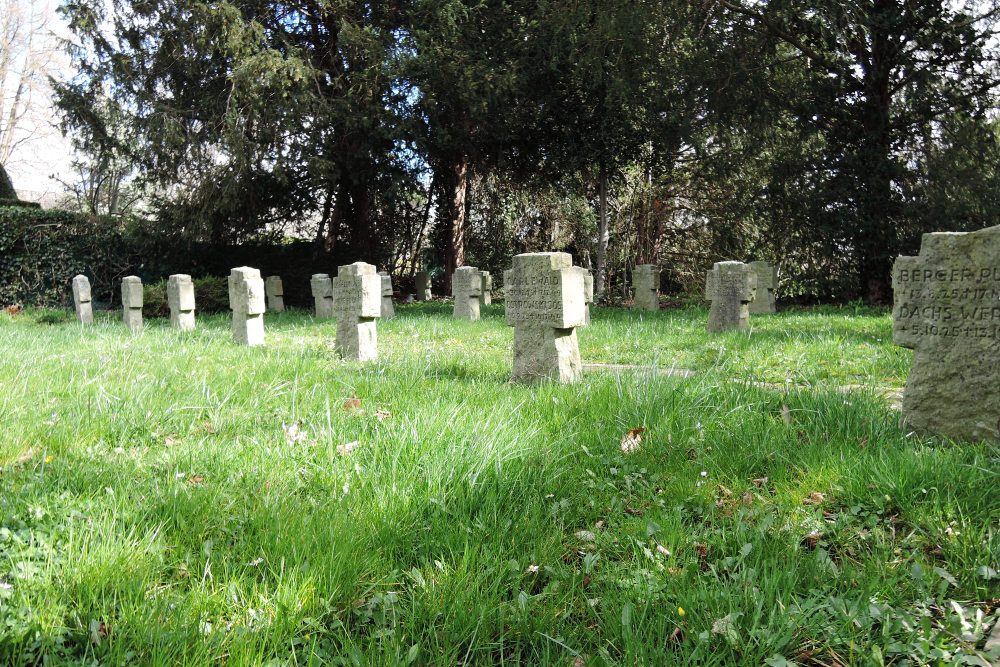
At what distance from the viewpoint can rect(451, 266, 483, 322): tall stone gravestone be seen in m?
13.9

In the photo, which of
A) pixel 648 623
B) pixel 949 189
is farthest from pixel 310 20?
pixel 648 623

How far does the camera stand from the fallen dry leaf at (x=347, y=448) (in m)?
3.14

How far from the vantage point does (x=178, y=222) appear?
16.5 metres

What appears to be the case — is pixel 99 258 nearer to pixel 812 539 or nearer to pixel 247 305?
pixel 247 305

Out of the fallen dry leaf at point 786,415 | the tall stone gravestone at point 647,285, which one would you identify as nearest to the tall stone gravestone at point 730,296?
the fallen dry leaf at point 786,415

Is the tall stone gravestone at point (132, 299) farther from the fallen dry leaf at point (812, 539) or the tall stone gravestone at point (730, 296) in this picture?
the fallen dry leaf at point (812, 539)

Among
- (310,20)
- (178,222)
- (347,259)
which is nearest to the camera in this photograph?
(178,222)

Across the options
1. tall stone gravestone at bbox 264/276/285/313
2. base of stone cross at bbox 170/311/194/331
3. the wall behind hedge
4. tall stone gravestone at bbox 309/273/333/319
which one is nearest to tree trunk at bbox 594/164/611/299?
tall stone gravestone at bbox 309/273/333/319

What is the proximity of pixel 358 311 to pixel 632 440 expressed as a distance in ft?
Result: 16.1

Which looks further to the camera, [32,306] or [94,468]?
[32,306]

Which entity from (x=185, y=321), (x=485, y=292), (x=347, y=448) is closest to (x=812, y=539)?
(x=347, y=448)

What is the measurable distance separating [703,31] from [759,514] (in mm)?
13927

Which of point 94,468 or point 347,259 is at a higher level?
point 347,259

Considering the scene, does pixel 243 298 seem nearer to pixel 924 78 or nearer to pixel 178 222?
pixel 178 222
